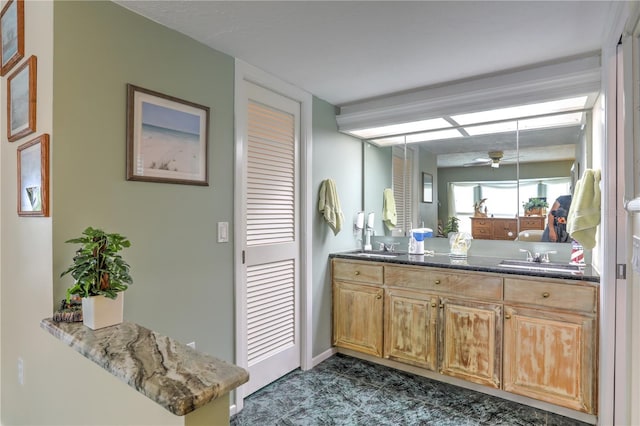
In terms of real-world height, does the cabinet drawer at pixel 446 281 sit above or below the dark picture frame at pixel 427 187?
below

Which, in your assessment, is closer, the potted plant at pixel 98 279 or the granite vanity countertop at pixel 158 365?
the granite vanity countertop at pixel 158 365

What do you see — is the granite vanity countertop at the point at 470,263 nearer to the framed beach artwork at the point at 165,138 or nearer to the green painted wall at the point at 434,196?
the green painted wall at the point at 434,196

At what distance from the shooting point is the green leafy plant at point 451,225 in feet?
10.4

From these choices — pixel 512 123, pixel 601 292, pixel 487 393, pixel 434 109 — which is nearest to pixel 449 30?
pixel 434 109

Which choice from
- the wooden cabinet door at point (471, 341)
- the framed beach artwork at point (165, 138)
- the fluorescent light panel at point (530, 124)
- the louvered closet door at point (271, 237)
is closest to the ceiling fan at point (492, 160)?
the fluorescent light panel at point (530, 124)

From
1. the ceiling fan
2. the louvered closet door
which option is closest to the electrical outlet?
the louvered closet door

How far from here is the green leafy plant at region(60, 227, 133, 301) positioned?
1.36 m

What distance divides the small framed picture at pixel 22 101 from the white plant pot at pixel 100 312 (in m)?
0.90

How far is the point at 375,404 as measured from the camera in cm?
242

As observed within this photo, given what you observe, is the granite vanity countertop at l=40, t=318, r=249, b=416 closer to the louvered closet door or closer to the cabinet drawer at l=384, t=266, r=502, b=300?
the louvered closet door

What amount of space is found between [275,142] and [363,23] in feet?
3.71

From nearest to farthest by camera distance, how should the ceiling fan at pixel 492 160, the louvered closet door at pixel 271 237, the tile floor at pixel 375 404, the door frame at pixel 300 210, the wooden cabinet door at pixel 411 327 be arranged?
the tile floor at pixel 375 404, the door frame at pixel 300 210, the louvered closet door at pixel 271 237, the wooden cabinet door at pixel 411 327, the ceiling fan at pixel 492 160

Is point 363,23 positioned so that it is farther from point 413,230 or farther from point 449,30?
point 413,230

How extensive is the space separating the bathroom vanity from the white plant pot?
2.03 metres
